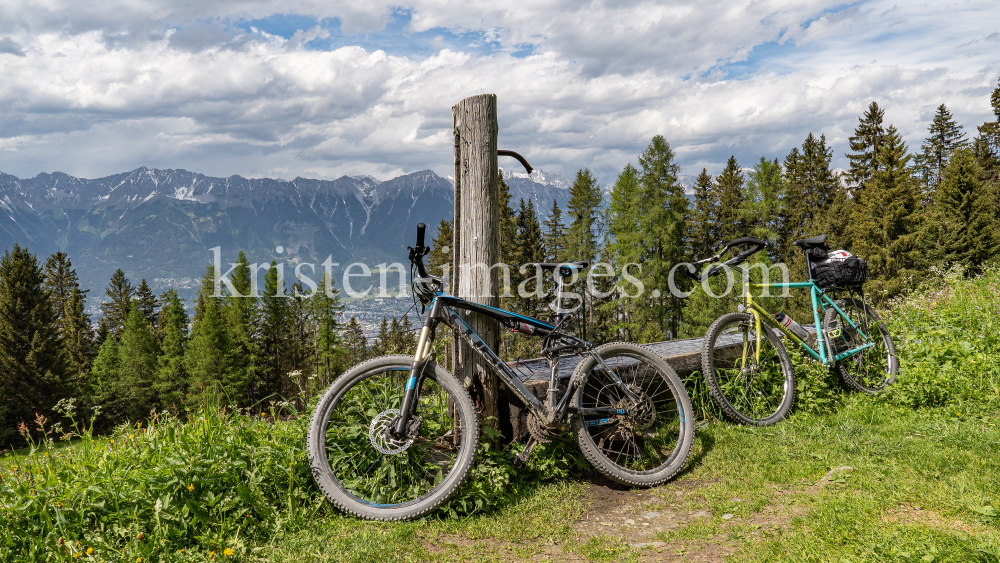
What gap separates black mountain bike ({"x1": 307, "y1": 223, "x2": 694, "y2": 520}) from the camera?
148 inches

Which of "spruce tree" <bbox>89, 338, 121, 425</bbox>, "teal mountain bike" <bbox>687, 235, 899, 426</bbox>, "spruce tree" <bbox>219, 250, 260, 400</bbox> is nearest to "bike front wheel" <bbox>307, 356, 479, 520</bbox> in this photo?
"teal mountain bike" <bbox>687, 235, 899, 426</bbox>

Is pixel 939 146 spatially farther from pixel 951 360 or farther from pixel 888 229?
pixel 951 360

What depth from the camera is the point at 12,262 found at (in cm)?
4016

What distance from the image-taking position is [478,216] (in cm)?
440

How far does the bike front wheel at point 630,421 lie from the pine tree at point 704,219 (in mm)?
38665

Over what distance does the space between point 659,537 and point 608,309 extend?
31.1 m

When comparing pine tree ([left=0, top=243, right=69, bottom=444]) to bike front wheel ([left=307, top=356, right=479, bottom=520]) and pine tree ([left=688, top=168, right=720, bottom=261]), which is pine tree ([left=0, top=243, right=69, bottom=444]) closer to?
bike front wheel ([left=307, top=356, right=479, bottom=520])

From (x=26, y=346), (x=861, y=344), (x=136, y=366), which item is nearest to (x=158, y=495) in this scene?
(x=861, y=344)

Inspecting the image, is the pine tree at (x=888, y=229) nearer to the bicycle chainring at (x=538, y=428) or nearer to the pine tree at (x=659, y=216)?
the pine tree at (x=659, y=216)

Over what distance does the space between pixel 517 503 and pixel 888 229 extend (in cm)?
3803

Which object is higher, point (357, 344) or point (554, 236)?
point (554, 236)

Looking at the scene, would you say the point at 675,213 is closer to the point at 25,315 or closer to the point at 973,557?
the point at 973,557

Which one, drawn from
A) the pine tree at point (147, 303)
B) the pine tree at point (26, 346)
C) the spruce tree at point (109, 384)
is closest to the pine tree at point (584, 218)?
the spruce tree at point (109, 384)

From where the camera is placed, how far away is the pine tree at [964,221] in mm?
30094
